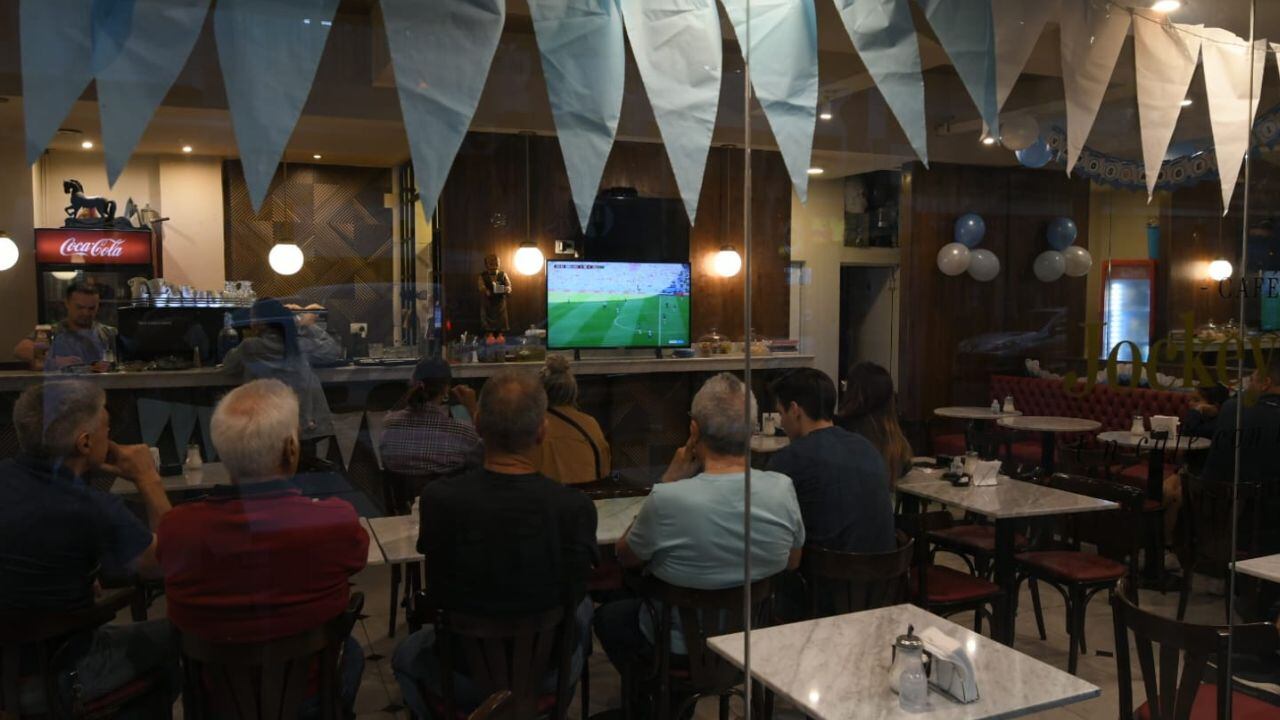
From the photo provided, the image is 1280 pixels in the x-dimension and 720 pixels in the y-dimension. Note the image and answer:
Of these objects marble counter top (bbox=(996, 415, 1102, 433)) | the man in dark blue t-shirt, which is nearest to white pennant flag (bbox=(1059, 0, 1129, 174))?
marble counter top (bbox=(996, 415, 1102, 433))

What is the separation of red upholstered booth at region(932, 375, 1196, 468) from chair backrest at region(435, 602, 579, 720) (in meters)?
2.34

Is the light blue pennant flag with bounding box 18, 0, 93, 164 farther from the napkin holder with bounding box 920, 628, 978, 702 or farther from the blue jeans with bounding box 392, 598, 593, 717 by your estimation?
the napkin holder with bounding box 920, 628, 978, 702

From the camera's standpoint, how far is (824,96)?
3.03 m

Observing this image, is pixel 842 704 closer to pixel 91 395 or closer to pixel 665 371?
pixel 665 371

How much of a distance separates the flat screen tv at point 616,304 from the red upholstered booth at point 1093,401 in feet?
5.21

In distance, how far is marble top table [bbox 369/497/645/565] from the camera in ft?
8.59

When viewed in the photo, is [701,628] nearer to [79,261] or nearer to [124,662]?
[124,662]

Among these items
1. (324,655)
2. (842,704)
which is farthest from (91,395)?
(842,704)

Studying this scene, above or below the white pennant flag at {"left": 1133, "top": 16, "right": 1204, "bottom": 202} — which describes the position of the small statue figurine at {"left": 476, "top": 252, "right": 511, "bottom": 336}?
below

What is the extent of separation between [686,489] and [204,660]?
1.28 metres

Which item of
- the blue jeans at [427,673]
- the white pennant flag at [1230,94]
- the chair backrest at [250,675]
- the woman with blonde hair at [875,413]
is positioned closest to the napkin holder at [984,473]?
the woman with blonde hair at [875,413]

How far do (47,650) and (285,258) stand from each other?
108cm

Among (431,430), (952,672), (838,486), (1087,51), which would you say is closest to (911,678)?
(952,672)

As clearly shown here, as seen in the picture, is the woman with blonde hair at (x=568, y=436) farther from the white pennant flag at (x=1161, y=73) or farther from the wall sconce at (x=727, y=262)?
the white pennant flag at (x=1161, y=73)
